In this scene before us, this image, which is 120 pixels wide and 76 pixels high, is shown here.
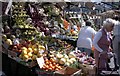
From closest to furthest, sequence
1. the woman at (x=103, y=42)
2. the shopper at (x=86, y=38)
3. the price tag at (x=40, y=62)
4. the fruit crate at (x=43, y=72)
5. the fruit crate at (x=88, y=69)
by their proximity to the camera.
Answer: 1. the woman at (x=103, y=42)
2. the fruit crate at (x=43, y=72)
3. the fruit crate at (x=88, y=69)
4. the price tag at (x=40, y=62)
5. the shopper at (x=86, y=38)

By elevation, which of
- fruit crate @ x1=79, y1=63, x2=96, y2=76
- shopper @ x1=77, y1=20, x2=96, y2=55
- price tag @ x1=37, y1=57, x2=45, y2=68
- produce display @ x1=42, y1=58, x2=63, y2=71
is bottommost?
fruit crate @ x1=79, y1=63, x2=96, y2=76

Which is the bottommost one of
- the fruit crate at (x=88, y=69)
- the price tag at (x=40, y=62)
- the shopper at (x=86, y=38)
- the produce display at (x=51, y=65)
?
the fruit crate at (x=88, y=69)

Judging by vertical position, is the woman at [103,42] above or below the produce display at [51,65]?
above

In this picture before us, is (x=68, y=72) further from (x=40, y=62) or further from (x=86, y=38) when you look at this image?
(x=86, y=38)

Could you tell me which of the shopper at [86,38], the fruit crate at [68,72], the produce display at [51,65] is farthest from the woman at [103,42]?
the shopper at [86,38]

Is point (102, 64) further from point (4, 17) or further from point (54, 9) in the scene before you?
point (54, 9)

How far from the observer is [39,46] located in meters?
6.41

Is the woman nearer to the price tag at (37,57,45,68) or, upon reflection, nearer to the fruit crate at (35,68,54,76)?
the fruit crate at (35,68,54,76)

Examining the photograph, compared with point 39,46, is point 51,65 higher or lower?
lower

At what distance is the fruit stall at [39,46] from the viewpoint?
18.5 ft

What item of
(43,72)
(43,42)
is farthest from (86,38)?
(43,72)

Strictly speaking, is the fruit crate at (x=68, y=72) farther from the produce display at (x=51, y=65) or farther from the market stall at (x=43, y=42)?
the produce display at (x=51, y=65)

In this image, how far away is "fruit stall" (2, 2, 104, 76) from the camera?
18.5ft

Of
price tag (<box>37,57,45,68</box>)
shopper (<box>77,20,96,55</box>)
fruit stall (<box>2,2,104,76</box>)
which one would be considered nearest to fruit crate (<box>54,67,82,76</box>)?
fruit stall (<box>2,2,104,76</box>)
